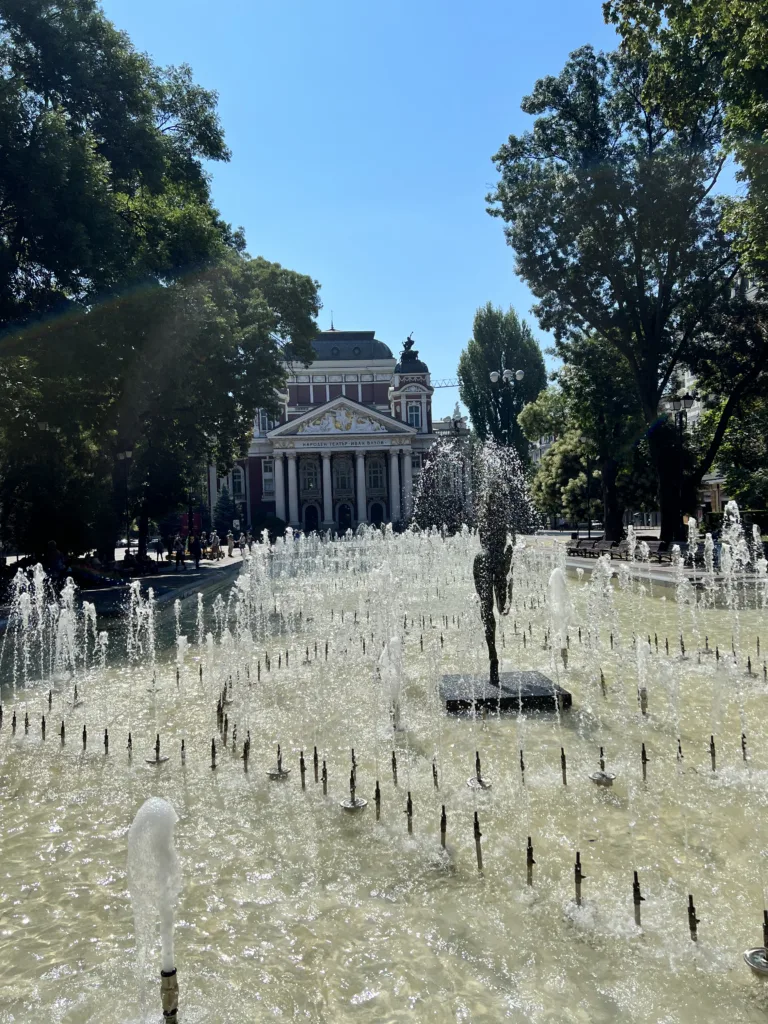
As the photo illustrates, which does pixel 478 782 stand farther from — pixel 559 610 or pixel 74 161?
pixel 74 161

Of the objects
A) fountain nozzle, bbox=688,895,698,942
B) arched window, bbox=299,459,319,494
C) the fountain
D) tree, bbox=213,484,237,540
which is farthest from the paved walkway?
arched window, bbox=299,459,319,494

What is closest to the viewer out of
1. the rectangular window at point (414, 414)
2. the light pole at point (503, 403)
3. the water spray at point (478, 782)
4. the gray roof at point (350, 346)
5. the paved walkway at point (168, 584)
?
the water spray at point (478, 782)

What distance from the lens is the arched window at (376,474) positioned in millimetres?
66375

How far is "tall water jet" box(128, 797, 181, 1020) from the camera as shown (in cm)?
329

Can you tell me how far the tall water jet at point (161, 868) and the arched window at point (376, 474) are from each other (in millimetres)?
62742

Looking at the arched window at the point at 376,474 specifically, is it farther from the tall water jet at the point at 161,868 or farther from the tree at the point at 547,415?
the tall water jet at the point at 161,868

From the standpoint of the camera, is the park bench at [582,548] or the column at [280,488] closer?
the park bench at [582,548]

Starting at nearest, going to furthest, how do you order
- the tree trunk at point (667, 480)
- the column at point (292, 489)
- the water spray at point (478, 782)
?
the water spray at point (478, 782)
the tree trunk at point (667, 480)
the column at point (292, 489)

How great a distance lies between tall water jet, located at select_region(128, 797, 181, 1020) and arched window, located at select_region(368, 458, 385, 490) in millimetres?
62742

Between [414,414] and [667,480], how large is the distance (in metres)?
47.1

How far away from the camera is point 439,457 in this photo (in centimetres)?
5594

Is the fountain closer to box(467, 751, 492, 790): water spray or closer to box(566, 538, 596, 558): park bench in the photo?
box(467, 751, 492, 790): water spray

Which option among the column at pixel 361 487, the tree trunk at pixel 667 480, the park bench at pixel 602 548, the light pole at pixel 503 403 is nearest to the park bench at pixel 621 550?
the park bench at pixel 602 548

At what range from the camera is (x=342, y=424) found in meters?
63.9
